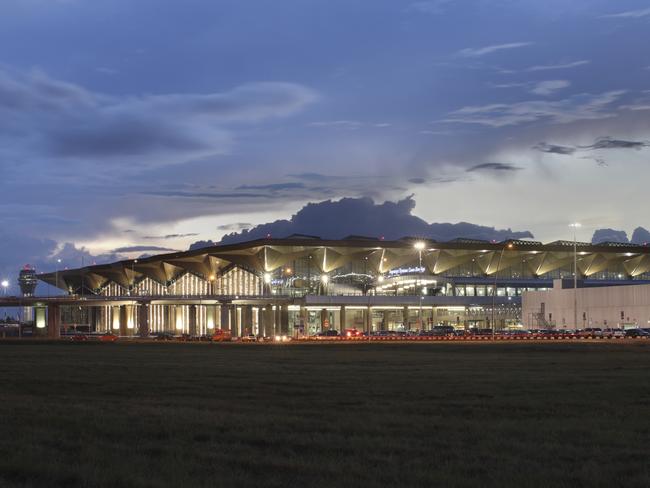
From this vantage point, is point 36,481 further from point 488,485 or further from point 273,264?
point 273,264

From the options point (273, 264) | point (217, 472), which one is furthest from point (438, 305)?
point (217, 472)

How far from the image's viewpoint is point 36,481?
12836 mm

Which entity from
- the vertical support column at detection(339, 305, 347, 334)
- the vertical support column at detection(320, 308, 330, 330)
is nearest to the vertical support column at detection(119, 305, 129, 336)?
the vertical support column at detection(320, 308, 330, 330)

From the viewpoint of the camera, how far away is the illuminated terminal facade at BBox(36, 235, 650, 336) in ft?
564

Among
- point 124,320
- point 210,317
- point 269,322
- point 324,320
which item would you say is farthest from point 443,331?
point 124,320

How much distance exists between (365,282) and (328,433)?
16555 centimetres

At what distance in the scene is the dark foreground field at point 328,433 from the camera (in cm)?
1298

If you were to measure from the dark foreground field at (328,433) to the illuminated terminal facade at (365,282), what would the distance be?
13819 cm

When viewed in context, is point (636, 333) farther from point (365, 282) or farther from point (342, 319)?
point (365, 282)

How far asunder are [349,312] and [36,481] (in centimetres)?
17152

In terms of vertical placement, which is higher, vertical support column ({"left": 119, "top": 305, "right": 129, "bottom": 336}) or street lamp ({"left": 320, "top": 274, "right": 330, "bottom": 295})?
street lamp ({"left": 320, "top": 274, "right": 330, "bottom": 295})

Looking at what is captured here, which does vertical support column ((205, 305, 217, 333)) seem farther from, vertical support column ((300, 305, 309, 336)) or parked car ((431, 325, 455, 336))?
parked car ((431, 325, 455, 336))

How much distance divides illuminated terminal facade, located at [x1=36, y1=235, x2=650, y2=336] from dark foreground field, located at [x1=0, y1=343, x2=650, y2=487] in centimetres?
13819

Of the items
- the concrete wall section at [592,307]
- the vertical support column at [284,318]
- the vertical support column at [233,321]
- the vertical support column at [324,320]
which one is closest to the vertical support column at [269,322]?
the vertical support column at [284,318]
